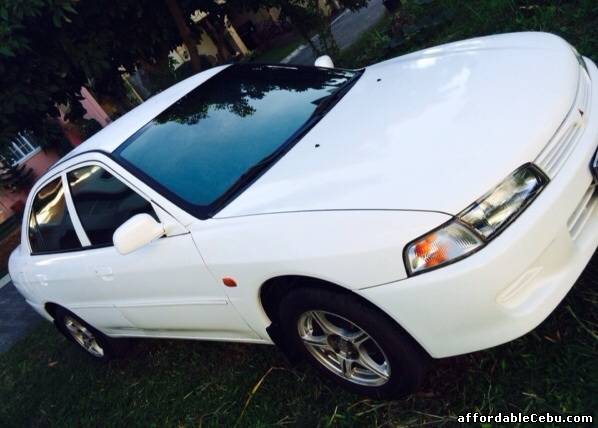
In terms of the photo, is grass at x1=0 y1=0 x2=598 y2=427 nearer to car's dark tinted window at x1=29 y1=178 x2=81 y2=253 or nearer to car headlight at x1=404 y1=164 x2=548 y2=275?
car headlight at x1=404 y1=164 x2=548 y2=275

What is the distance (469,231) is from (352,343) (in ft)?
2.77

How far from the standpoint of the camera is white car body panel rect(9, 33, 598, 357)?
189cm

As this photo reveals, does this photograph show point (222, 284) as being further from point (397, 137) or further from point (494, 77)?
point (494, 77)

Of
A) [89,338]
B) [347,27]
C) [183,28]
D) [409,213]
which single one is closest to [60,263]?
[89,338]

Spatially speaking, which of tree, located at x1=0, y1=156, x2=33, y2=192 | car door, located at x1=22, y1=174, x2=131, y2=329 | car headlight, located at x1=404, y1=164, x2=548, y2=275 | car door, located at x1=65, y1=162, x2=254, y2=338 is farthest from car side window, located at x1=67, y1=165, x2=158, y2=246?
tree, located at x1=0, y1=156, x2=33, y2=192

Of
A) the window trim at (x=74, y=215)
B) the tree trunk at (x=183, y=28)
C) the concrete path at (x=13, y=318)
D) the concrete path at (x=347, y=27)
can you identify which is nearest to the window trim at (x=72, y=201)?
the window trim at (x=74, y=215)

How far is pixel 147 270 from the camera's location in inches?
106

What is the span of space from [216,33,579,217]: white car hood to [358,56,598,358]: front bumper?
A: 205 mm

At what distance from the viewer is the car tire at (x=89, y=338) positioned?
3.78 meters

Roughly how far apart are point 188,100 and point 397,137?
1.63 meters

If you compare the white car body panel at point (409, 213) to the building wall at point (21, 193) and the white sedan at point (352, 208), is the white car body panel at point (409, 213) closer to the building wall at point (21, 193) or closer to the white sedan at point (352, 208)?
the white sedan at point (352, 208)

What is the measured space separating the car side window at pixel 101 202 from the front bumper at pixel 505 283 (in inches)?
59.7

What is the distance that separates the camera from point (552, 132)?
2098 mm

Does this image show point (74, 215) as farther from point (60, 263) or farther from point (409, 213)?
point (409, 213)
